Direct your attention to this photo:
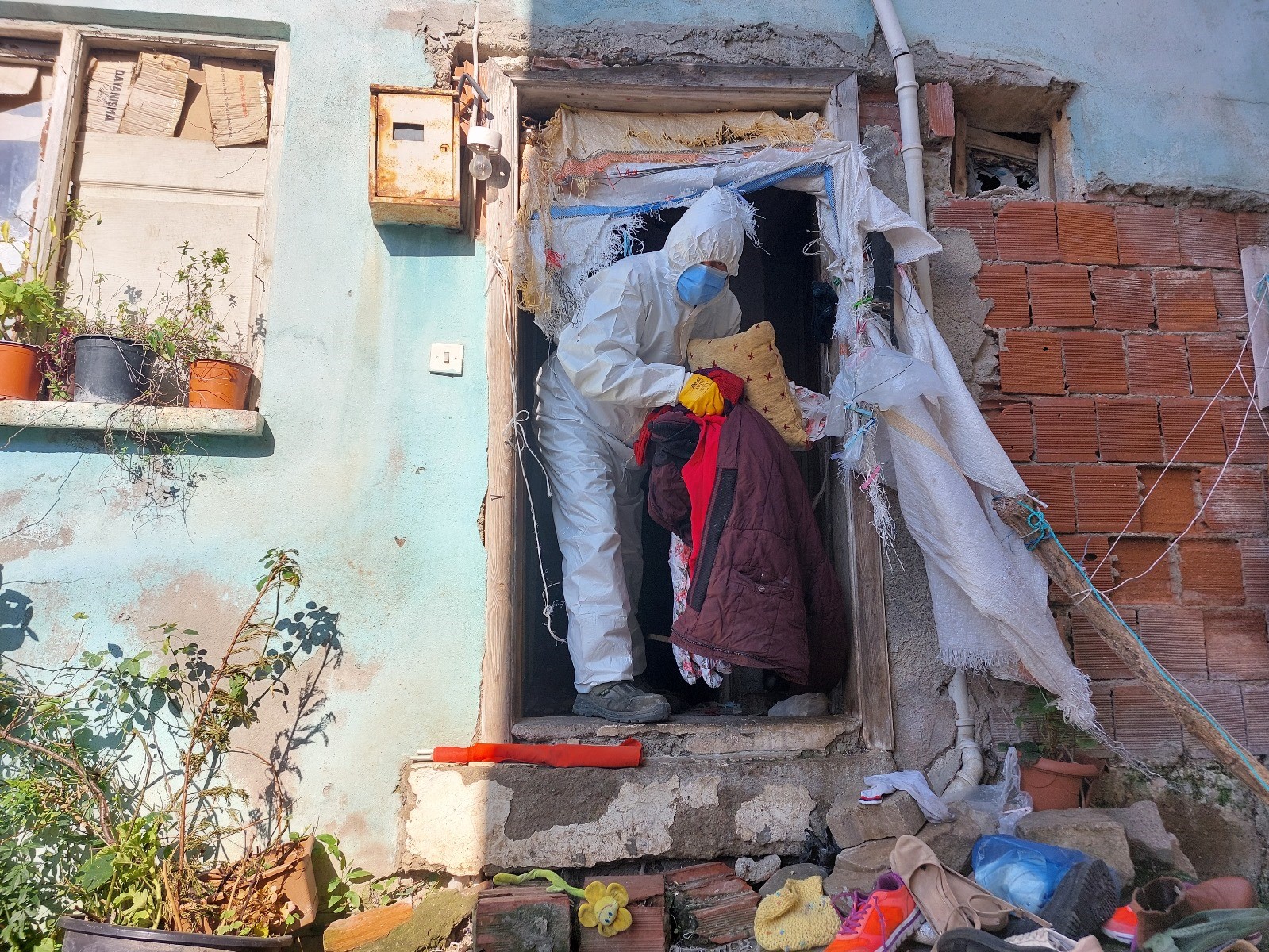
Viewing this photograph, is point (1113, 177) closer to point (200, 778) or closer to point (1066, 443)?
point (1066, 443)

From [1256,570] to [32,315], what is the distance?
4.06 metres

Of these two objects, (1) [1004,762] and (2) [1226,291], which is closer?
(1) [1004,762]

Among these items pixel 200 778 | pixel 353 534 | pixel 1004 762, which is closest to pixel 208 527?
pixel 353 534

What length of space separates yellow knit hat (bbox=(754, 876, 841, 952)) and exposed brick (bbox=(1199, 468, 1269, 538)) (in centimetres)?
189

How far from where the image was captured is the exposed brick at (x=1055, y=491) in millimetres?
3180

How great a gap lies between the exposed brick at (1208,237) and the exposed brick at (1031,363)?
0.64 metres

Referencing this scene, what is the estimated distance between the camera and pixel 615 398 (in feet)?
10.4

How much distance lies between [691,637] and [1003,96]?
7.59ft

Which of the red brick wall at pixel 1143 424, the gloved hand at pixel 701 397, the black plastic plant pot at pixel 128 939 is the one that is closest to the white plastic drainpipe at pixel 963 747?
the red brick wall at pixel 1143 424

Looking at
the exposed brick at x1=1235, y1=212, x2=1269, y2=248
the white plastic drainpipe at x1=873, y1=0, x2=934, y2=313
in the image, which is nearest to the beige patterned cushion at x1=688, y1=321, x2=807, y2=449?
the white plastic drainpipe at x1=873, y1=0, x2=934, y2=313

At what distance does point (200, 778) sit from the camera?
8.96 ft

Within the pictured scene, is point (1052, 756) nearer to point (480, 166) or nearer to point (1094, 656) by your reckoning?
point (1094, 656)

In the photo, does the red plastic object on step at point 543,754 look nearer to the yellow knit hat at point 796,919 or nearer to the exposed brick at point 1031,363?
the yellow knit hat at point 796,919

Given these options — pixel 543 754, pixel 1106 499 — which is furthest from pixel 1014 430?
pixel 543 754
